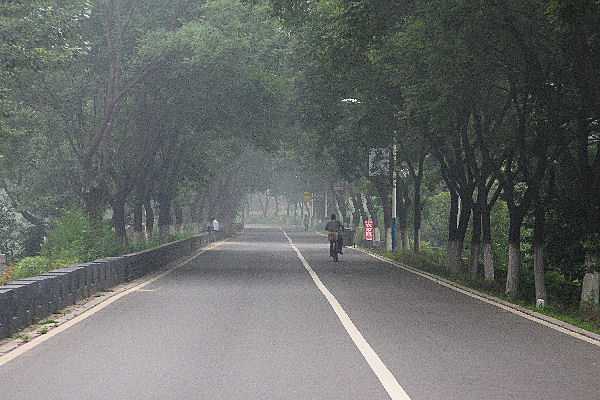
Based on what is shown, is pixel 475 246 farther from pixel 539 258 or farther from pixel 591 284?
pixel 591 284

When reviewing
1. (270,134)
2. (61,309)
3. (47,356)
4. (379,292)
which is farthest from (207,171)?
(47,356)

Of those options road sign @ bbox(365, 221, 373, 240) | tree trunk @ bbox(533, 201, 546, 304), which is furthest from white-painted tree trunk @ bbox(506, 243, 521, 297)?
road sign @ bbox(365, 221, 373, 240)

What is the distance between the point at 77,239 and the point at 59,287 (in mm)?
13682

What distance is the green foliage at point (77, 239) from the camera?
30061 millimetres

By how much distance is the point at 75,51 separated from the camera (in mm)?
32781

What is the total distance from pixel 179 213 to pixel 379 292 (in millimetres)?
45156

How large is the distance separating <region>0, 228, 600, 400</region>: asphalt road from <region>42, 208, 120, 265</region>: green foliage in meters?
9.02

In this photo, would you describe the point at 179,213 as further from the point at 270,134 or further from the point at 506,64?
the point at 506,64

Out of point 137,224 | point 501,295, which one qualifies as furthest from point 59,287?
point 137,224

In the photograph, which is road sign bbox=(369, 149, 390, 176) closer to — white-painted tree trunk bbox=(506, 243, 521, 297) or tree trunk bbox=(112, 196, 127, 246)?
tree trunk bbox=(112, 196, 127, 246)

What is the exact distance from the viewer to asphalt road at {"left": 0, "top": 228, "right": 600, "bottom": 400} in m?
9.86

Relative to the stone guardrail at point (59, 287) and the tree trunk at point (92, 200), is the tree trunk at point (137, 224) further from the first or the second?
the stone guardrail at point (59, 287)

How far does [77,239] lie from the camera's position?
31.6 m

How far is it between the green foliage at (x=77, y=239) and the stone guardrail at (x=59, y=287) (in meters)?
1.91
